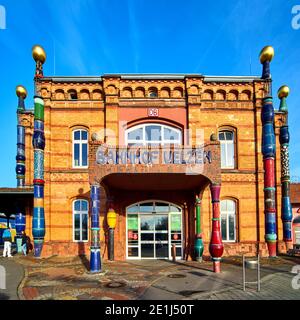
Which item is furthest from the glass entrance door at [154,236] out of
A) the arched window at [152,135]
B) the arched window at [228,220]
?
the arched window at [152,135]

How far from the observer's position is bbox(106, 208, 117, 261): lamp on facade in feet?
45.4

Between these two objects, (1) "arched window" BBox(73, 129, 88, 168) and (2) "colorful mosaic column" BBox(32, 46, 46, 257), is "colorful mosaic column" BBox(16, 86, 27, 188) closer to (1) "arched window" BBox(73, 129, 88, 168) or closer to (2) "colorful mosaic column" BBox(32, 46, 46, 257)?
(2) "colorful mosaic column" BBox(32, 46, 46, 257)

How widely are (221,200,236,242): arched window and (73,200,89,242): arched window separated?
287 inches

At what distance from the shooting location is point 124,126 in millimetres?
15430

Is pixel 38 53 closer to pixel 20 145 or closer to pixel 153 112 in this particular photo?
pixel 20 145

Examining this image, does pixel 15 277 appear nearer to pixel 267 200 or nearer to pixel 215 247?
pixel 215 247

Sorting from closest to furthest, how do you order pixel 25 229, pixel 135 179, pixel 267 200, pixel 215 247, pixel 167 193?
1. pixel 215 247
2. pixel 135 179
3. pixel 267 200
4. pixel 167 193
5. pixel 25 229

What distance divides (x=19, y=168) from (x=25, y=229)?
11.3 feet

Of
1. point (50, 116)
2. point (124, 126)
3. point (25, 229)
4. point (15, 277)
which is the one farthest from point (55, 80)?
point (15, 277)

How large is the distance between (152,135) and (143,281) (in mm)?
8083

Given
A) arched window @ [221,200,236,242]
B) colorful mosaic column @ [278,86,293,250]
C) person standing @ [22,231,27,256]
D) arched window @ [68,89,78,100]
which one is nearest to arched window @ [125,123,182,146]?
arched window @ [68,89,78,100]

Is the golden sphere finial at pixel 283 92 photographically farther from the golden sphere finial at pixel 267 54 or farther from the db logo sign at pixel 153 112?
the db logo sign at pixel 153 112
